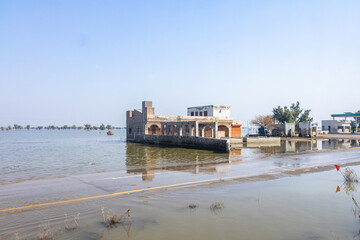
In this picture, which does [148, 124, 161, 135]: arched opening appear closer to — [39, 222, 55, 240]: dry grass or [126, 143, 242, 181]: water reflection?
[126, 143, 242, 181]: water reflection

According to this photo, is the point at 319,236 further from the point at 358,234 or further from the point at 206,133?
the point at 206,133

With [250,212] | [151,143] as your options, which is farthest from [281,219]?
[151,143]

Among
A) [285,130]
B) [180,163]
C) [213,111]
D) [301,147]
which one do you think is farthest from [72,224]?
[285,130]

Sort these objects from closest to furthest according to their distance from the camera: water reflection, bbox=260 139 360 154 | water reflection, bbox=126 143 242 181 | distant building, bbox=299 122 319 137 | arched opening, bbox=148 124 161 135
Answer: water reflection, bbox=126 143 242 181 < water reflection, bbox=260 139 360 154 < arched opening, bbox=148 124 161 135 < distant building, bbox=299 122 319 137

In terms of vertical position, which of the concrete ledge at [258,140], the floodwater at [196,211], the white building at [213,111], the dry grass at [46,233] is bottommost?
the floodwater at [196,211]

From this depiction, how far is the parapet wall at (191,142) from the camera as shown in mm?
30289

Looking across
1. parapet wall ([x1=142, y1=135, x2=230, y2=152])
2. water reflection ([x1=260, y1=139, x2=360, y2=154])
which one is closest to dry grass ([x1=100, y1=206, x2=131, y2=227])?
parapet wall ([x1=142, y1=135, x2=230, y2=152])

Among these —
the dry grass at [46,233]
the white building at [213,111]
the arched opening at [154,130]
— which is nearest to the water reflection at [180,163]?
the dry grass at [46,233]

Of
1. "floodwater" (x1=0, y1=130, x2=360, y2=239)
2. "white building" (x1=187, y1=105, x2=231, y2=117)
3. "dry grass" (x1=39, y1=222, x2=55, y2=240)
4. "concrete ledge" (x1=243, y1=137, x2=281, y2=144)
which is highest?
"white building" (x1=187, y1=105, x2=231, y2=117)

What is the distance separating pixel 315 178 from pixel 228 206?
646 centimetres

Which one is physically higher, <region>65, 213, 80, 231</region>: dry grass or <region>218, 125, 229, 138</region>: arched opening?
<region>218, 125, 229, 138</region>: arched opening

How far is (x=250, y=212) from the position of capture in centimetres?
757

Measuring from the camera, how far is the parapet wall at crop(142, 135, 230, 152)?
30.3 meters

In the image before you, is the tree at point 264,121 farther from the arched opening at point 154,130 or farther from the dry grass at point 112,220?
the dry grass at point 112,220
